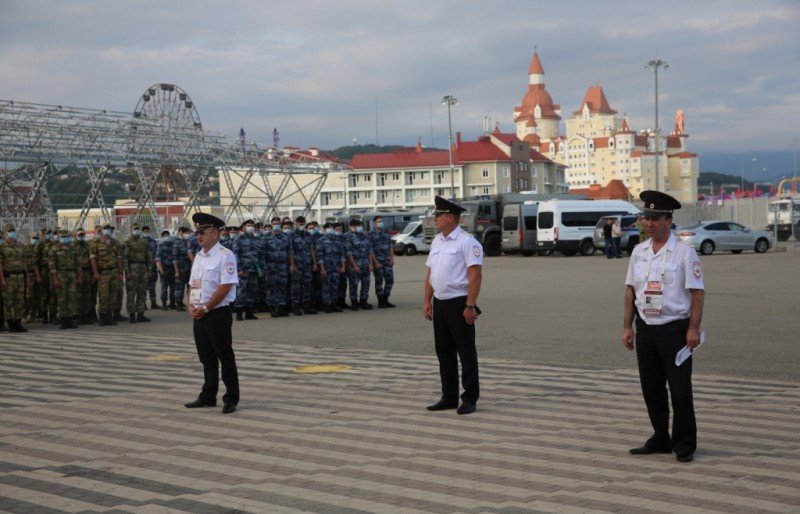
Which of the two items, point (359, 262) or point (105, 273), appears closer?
point (105, 273)

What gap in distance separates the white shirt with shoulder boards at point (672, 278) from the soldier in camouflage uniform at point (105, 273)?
48.9 feet

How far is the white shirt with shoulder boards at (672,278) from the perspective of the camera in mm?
7211

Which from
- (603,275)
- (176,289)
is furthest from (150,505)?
(603,275)

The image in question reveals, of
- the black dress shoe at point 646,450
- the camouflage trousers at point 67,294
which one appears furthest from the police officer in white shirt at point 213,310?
the camouflage trousers at point 67,294

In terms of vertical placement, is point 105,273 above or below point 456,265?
below

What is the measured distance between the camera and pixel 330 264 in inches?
838

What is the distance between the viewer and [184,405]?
32.6 ft

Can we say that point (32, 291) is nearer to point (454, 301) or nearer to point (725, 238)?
point (454, 301)

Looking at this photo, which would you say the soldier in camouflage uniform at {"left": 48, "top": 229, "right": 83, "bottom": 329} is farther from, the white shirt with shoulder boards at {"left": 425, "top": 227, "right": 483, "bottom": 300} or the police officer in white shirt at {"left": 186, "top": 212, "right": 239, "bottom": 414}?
the white shirt with shoulder boards at {"left": 425, "top": 227, "right": 483, "bottom": 300}

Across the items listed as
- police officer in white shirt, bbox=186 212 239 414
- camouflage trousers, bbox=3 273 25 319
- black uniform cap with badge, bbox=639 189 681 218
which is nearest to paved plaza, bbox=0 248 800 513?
police officer in white shirt, bbox=186 212 239 414

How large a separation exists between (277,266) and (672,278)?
14.1 metres

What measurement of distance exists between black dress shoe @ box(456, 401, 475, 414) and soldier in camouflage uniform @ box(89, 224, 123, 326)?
1262 centimetres

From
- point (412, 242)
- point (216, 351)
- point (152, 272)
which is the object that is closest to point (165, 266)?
point (152, 272)

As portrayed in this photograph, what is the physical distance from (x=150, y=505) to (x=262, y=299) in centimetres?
1523
